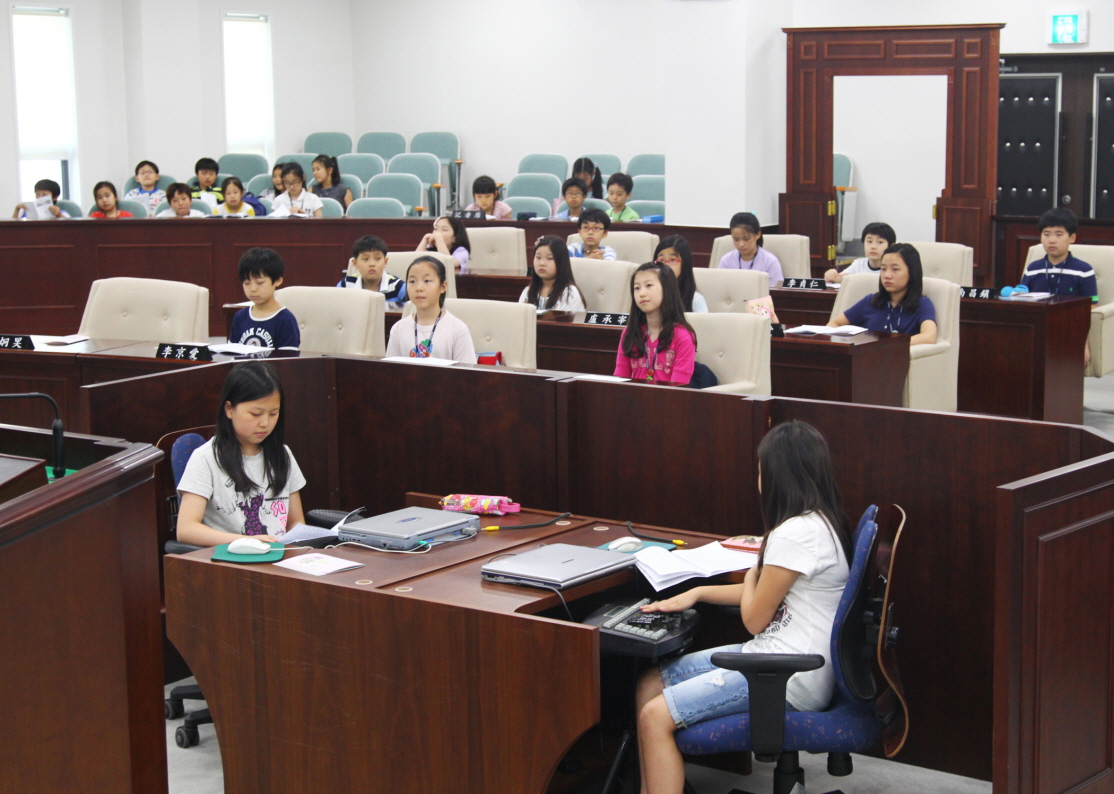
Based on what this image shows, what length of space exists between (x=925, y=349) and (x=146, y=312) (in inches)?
127

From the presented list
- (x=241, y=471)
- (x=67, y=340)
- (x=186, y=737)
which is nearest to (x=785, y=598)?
(x=241, y=471)

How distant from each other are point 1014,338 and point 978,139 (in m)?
2.87

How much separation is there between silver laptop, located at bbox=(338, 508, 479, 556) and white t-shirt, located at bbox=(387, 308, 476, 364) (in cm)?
158

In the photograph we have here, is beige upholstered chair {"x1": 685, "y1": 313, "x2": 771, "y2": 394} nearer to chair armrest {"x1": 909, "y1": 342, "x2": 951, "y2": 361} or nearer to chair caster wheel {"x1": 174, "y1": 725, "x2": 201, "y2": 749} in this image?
chair armrest {"x1": 909, "y1": 342, "x2": 951, "y2": 361}

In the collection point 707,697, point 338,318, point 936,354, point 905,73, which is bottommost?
point 707,697

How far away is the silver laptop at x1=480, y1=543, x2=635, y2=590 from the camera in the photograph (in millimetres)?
2775

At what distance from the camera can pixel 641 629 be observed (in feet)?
8.86

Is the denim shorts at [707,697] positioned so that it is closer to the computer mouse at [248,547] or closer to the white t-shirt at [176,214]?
the computer mouse at [248,547]

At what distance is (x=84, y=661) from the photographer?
80.0 inches

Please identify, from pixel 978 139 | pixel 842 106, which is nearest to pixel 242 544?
pixel 978 139

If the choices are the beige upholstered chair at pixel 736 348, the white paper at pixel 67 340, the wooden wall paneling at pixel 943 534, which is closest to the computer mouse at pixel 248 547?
the wooden wall paneling at pixel 943 534

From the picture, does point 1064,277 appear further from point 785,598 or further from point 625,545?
point 785,598

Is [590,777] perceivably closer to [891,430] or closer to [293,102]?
[891,430]

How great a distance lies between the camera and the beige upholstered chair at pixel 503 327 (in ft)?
16.5
